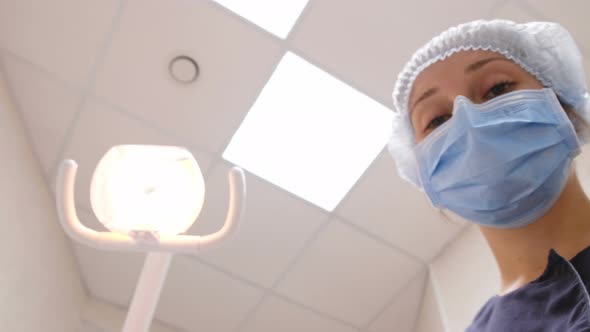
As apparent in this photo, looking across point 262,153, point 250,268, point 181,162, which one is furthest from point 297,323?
point 181,162

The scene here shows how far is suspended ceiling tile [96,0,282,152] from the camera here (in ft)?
6.47

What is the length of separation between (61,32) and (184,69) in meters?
0.50

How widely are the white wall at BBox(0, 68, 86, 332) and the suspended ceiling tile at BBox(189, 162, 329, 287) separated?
715 mm

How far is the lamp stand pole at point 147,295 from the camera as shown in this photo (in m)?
0.66

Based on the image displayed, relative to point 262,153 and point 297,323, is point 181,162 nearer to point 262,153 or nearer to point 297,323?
point 262,153

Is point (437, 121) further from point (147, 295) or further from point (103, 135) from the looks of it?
point (103, 135)

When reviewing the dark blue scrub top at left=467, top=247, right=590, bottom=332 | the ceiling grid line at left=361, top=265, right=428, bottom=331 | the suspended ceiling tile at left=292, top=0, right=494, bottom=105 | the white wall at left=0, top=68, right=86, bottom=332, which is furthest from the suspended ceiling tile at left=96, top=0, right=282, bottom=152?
the dark blue scrub top at left=467, top=247, right=590, bottom=332

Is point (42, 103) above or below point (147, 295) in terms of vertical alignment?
above

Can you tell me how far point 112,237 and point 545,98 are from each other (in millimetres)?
803

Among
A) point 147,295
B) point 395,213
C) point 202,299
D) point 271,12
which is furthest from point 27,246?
point 147,295

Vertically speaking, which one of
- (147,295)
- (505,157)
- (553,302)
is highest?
(505,157)

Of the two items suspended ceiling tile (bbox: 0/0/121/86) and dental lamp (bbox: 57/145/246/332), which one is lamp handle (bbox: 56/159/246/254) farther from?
suspended ceiling tile (bbox: 0/0/121/86)

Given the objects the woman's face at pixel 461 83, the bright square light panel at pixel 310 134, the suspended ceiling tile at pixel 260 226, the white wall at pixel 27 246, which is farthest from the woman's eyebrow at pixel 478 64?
the white wall at pixel 27 246

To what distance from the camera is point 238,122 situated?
2.20 m
